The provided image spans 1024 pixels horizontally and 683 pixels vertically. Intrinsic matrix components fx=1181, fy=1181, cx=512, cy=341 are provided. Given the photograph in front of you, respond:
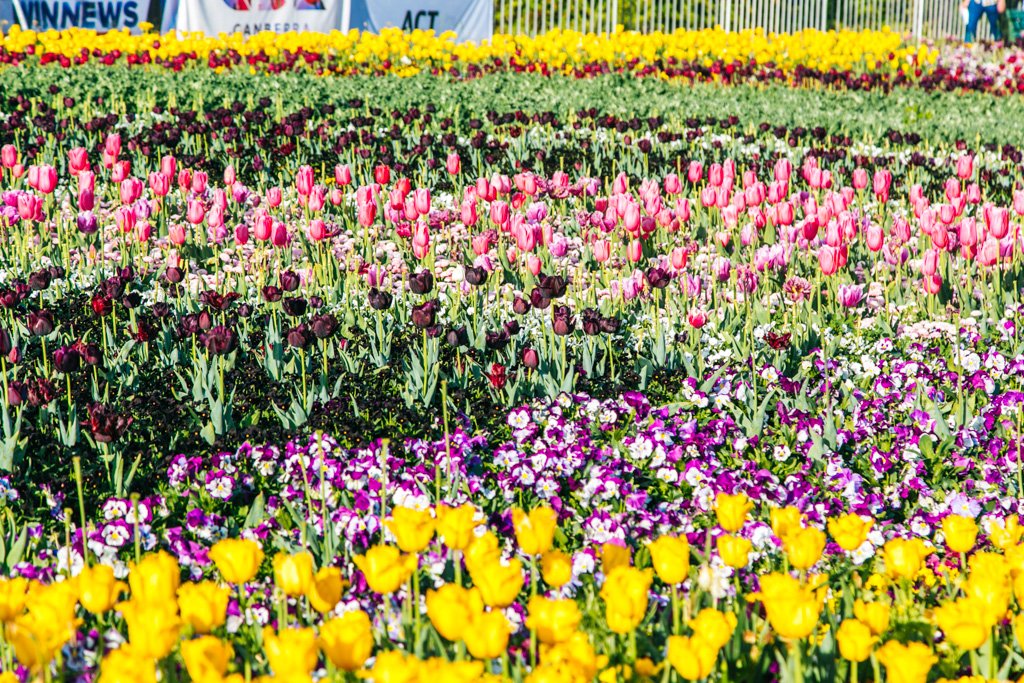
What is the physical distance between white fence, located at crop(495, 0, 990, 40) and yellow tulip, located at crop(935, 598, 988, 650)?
68.6ft

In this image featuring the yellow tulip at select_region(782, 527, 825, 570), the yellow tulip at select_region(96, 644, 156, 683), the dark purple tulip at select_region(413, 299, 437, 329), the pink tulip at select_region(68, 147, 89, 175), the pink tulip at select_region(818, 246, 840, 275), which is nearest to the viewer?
the yellow tulip at select_region(96, 644, 156, 683)

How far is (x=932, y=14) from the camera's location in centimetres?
2986

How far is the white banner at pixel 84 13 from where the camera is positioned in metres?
20.2

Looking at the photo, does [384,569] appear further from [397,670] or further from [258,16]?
[258,16]

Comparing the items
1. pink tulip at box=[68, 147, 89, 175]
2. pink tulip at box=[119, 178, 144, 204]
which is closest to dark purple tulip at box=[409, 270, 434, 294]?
pink tulip at box=[119, 178, 144, 204]

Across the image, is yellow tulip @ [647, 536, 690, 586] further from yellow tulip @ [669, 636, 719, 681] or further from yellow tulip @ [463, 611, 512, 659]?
yellow tulip @ [463, 611, 512, 659]

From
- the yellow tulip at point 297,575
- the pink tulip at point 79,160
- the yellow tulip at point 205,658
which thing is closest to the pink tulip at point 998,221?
the yellow tulip at point 297,575

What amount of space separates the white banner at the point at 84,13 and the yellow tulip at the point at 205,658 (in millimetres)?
20529

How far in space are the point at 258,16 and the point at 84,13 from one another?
9.86ft

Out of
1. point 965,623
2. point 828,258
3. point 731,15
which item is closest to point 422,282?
point 828,258

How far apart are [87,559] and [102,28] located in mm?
19717

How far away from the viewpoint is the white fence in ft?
78.8

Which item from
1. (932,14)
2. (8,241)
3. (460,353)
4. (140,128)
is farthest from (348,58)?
(932,14)

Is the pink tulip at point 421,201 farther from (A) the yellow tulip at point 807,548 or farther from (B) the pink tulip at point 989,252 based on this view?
(A) the yellow tulip at point 807,548
